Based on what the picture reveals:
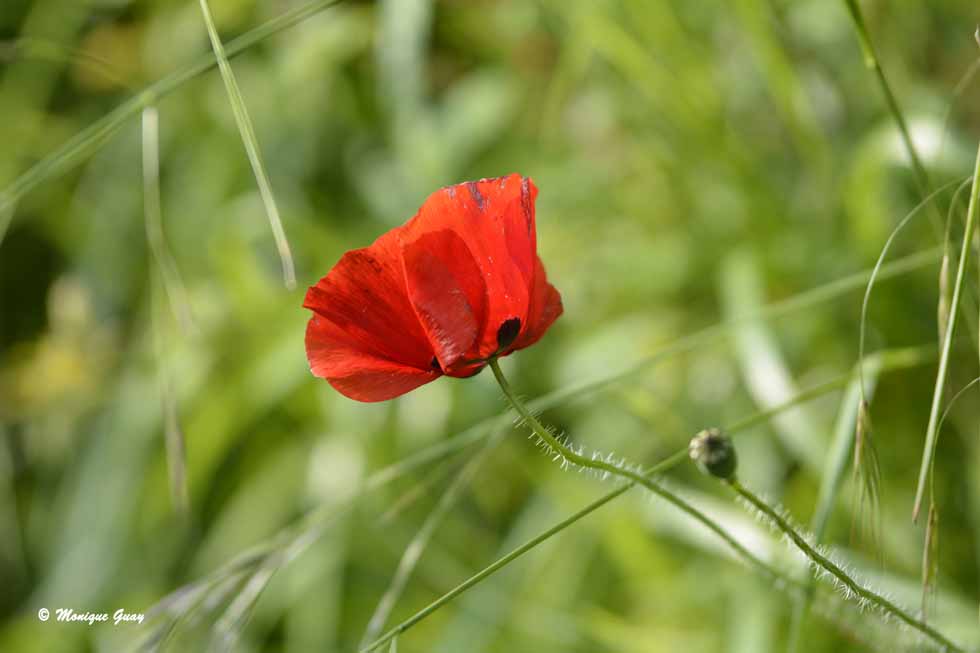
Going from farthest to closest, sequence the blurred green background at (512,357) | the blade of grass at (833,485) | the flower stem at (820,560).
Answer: the blurred green background at (512,357), the blade of grass at (833,485), the flower stem at (820,560)

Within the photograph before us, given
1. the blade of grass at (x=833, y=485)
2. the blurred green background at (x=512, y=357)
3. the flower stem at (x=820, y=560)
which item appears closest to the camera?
the flower stem at (x=820, y=560)

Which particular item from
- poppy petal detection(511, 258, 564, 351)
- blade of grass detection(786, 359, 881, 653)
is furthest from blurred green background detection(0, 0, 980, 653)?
poppy petal detection(511, 258, 564, 351)

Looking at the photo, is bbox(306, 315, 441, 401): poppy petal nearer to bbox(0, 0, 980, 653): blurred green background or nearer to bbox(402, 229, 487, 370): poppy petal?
bbox(402, 229, 487, 370): poppy petal

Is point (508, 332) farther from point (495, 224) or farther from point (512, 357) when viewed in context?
point (512, 357)

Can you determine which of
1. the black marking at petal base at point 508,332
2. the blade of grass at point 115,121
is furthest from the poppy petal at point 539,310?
the blade of grass at point 115,121

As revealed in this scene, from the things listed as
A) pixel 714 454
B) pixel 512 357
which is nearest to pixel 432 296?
pixel 714 454

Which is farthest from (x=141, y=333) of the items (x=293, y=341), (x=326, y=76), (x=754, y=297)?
(x=754, y=297)

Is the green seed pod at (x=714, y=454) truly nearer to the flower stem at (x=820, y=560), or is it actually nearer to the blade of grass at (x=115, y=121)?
the flower stem at (x=820, y=560)
